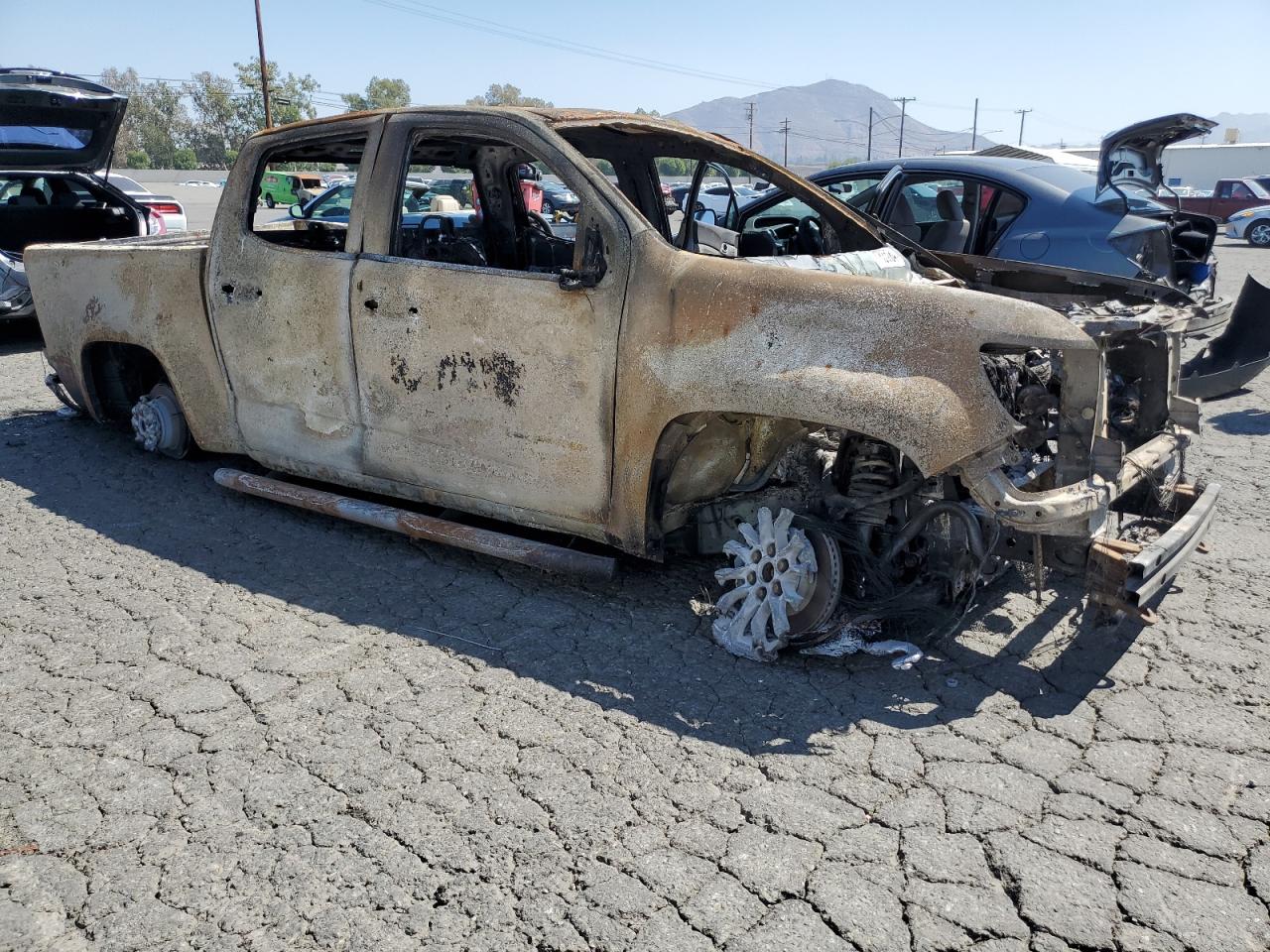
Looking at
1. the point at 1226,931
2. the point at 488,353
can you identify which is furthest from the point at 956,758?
the point at 488,353

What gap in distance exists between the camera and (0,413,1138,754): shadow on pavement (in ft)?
10.4

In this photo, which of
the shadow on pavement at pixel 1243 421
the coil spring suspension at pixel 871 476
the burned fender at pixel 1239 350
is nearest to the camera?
the coil spring suspension at pixel 871 476

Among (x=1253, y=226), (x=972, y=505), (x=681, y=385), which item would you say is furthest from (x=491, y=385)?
(x=1253, y=226)

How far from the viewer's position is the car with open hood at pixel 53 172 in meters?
7.38

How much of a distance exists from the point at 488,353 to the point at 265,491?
1.57 m

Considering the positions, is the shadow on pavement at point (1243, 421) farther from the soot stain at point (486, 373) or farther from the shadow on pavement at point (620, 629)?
the soot stain at point (486, 373)

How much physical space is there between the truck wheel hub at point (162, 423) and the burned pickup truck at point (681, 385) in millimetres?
397

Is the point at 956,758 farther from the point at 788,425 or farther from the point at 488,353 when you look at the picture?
the point at 488,353

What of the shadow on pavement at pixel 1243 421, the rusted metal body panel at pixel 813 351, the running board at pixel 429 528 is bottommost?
the shadow on pavement at pixel 1243 421

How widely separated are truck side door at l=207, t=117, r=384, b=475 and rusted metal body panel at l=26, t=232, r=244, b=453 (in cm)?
17

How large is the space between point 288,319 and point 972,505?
301 cm

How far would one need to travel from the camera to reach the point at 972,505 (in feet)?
10.9

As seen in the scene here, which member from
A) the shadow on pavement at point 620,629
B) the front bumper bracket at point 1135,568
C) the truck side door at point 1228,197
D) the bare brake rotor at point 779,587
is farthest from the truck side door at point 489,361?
the truck side door at point 1228,197

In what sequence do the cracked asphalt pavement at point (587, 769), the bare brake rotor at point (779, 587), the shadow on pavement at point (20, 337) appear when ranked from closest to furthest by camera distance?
the cracked asphalt pavement at point (587, 769)
the bare brake rotor at point (779, 587)
the shadow on pavement at point (20, 337)
